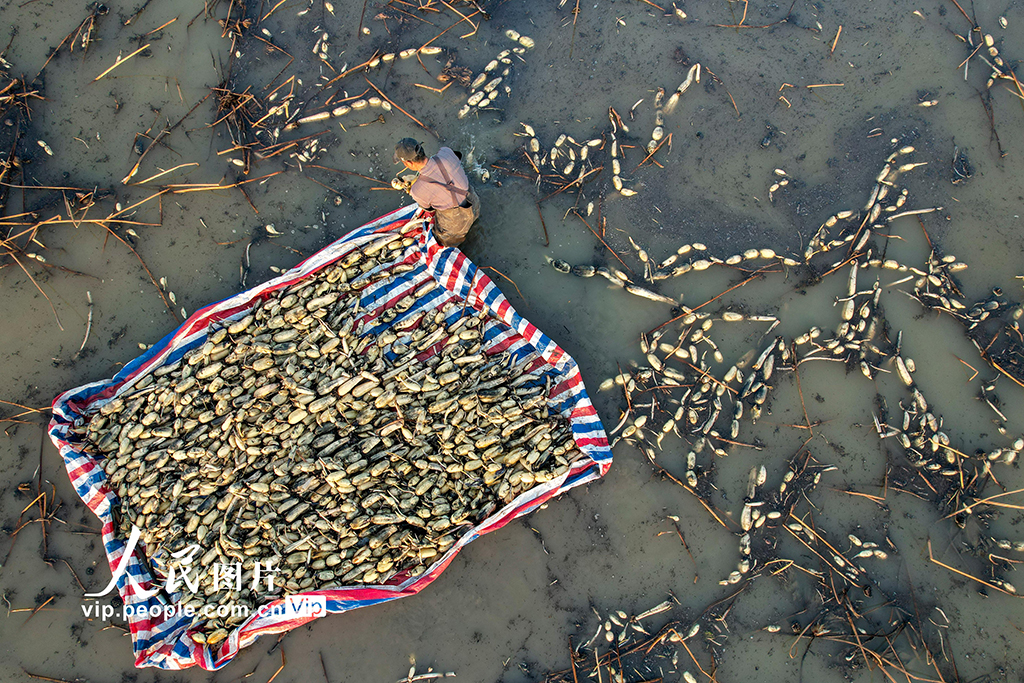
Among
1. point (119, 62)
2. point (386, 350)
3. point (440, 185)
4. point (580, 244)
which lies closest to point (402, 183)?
point (440, 185)

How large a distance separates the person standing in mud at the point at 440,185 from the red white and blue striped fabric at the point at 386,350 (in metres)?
0.20

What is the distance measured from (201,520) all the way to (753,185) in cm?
408

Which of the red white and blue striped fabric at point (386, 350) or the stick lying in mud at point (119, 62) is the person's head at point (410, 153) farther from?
the stick lying in mud at point (119, 62)

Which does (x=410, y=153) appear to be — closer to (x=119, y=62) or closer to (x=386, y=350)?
(x=386, y=350)

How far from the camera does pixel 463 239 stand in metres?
3.82

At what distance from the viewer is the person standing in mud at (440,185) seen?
312 centimetres

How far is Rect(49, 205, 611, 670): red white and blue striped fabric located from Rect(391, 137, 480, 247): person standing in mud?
204mm

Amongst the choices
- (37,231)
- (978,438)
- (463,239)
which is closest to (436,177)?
(463,239)

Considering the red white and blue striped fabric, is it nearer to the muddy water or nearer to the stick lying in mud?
the muddy water

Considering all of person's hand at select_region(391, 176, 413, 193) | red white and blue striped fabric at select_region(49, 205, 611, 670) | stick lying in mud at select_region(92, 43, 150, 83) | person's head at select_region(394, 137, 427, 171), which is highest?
stick lying in mud at select_region(92, 43, 150, 83)

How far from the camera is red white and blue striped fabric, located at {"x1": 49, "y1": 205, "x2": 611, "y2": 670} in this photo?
3.17 metres

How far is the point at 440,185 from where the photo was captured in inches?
128

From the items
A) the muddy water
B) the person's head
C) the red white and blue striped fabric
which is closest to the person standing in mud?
the person's head

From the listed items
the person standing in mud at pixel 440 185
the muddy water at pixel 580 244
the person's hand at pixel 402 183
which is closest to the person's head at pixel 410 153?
the person standing in mud at pixel 440 185
